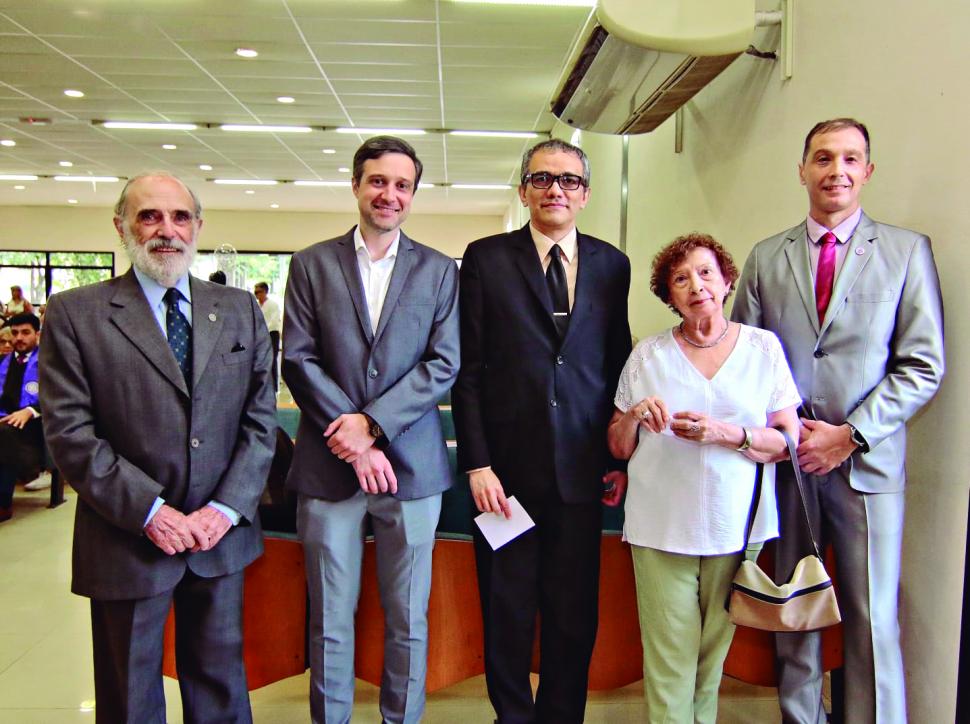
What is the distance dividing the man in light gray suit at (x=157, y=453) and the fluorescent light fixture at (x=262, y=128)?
23.3 feet

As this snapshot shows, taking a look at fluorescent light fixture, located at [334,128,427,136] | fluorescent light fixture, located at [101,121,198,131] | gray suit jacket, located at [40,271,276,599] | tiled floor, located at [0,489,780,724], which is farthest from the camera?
fluorescent light fixture, located at [334,128,427,136]

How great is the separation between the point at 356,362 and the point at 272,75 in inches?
218

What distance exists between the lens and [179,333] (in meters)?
1.78

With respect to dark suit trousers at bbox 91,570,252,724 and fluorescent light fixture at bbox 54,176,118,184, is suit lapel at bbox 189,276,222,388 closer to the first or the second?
dark suit trousers at bbox 91,570,252,724

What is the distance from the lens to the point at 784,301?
2.00 metres

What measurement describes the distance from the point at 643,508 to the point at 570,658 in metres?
0.50

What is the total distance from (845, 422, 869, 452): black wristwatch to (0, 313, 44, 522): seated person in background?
15.9 feet

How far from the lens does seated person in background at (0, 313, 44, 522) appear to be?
4578mm

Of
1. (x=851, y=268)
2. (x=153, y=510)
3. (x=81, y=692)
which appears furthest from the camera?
(x=81, y=692)

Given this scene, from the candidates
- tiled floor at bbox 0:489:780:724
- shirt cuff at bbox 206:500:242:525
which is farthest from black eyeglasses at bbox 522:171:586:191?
tiled floor at bbox 0:489:780:724

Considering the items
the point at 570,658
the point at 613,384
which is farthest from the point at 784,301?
the point at 570,658

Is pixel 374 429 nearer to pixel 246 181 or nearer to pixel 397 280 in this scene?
pixel 397 280

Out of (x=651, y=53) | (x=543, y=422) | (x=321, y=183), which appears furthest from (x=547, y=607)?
(x=321, y=183)

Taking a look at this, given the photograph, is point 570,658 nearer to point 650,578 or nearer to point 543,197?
point 650,578
